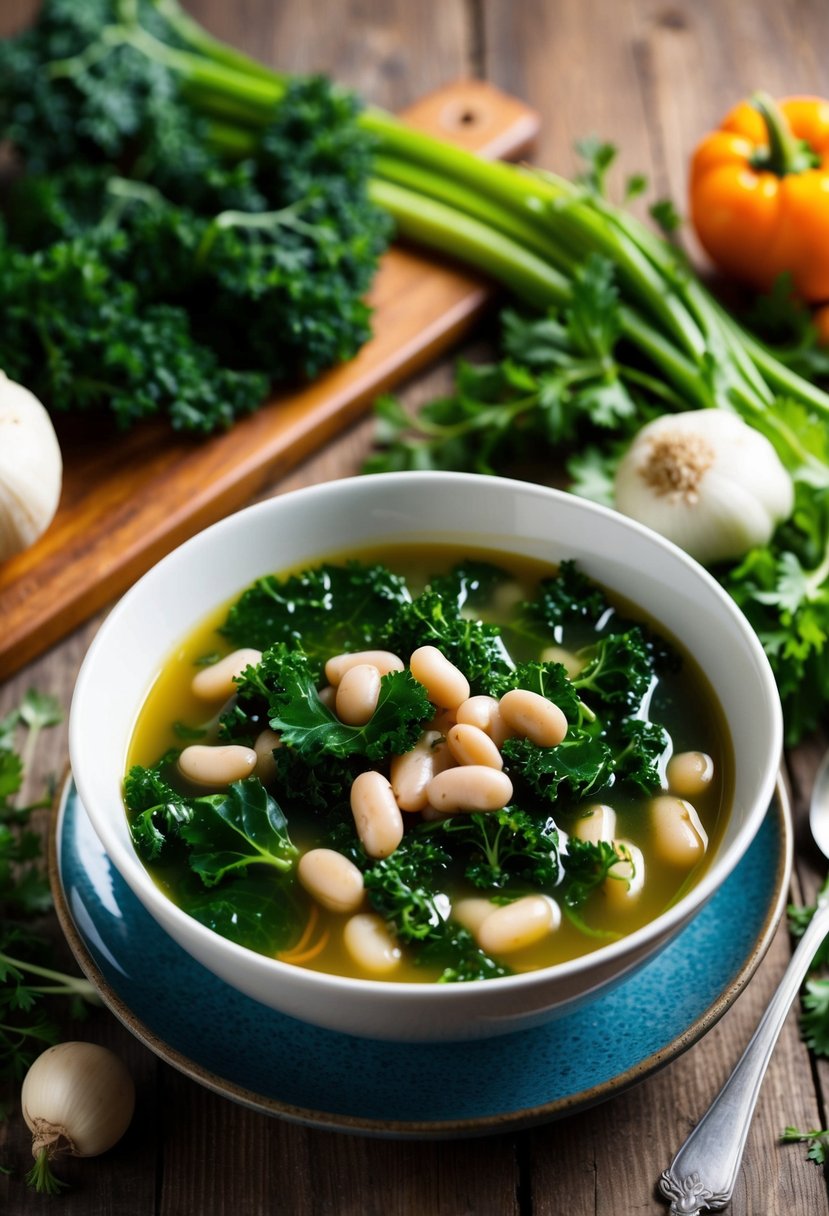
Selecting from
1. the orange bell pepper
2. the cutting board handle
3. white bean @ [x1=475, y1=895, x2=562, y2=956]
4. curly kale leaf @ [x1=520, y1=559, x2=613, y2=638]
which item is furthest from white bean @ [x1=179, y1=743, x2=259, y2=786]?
the cutting board handle

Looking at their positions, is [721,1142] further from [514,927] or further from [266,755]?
[266,755]

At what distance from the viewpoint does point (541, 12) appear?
421 centimetres

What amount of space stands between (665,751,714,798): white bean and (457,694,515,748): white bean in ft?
0.91

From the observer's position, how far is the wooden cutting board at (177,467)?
2.74m

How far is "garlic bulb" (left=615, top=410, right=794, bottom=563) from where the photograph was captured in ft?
8.40

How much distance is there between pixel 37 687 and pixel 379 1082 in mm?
1296

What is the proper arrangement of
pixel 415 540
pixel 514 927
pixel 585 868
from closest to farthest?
pixel 514 927 → pixel 585 868 → pixel 415 540

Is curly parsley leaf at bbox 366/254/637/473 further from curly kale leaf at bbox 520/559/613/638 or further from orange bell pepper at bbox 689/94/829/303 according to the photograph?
curly kale leaf at bbox 520/559/613/638

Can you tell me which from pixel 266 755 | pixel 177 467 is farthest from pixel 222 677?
pixel 177 467

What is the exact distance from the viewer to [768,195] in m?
3.10

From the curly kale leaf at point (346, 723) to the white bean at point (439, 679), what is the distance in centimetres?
2

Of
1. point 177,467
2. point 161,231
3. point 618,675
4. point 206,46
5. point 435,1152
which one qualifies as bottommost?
point 435,1152

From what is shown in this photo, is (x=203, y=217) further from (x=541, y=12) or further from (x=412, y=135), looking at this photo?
(x=541, y=12)

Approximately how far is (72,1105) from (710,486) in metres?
1.64
